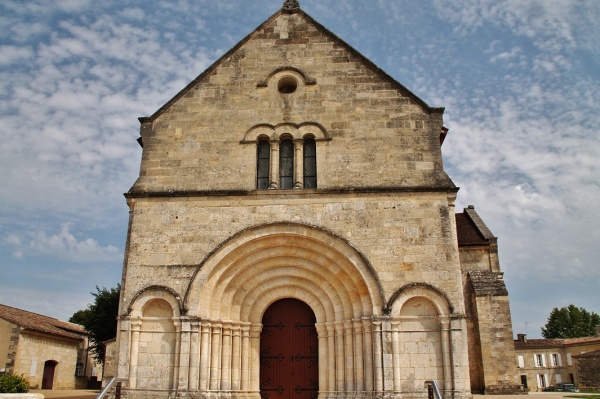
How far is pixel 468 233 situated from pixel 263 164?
7856 mm

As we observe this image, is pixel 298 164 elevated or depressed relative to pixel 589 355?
elevated

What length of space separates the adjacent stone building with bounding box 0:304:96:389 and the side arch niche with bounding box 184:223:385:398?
13273 mm

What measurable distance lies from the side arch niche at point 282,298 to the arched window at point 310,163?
1.30 m

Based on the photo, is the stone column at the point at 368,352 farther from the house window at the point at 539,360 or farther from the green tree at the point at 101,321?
the house window at the point at 539,360

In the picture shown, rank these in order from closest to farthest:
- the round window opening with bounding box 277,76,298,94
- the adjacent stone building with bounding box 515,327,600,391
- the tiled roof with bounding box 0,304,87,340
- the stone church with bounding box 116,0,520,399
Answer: the stone church with bounding box 116,0,520,399, the round window opening with bounding box 277,76,298,94, the tiled roof with bounding box 0,304,87,340, the adjacent stone building with bounding box 515,327,600,391

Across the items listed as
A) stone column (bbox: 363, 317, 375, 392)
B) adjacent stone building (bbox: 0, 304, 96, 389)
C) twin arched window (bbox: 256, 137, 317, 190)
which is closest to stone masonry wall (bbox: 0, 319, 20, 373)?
adjacent stone building (bbox: 0, 304, 96, 389)

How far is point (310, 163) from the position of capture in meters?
12.9

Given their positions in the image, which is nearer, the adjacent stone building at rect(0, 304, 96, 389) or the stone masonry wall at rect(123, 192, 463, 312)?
the stone masonry wall at rect(123, 192, 463, 312)

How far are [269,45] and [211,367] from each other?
8323mm

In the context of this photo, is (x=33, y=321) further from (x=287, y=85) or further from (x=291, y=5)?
(x=291, y=5)

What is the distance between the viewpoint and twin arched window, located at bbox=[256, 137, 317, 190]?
12.7m

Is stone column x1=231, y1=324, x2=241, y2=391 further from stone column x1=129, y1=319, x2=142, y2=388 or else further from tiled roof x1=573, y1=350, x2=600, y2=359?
tiled roof x1=573, y1=350, x2=600, y2=359

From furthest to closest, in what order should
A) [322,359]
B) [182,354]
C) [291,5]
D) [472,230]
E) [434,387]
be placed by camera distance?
[472,230], [291,5], [322,359], [182,354], [434,387]

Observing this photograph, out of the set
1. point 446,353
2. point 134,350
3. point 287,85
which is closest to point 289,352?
point 134,350
